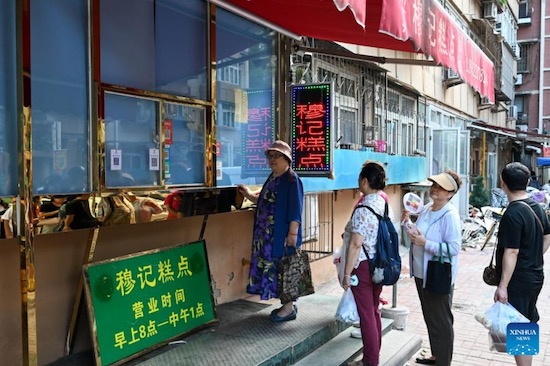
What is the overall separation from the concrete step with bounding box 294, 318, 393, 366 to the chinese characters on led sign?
1.89 m

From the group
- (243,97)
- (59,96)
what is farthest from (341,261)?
(59,96)

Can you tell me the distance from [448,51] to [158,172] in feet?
10.7

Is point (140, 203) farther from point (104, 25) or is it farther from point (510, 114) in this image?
point (510, 114)

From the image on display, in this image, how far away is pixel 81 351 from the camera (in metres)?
3.53

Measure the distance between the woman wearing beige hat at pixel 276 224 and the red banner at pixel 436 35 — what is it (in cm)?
134

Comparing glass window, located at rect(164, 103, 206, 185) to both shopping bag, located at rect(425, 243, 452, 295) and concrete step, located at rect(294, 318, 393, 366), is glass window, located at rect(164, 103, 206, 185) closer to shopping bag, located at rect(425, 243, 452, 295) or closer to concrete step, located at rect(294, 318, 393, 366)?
concrete step, located at rect(294, 318, 393, 366)

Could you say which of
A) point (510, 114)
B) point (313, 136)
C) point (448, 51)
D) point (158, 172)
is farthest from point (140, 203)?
point (510, 114)

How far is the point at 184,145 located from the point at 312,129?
1.62 m

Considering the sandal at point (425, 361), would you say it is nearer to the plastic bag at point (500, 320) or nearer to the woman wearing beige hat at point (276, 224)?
the plastic bag at point (500, 320)

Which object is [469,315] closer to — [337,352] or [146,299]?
[337,352]

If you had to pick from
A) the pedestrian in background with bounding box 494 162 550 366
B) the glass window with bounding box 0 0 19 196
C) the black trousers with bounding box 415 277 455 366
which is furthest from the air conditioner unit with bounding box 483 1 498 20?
the glass window with bounding box 0 0 19 196

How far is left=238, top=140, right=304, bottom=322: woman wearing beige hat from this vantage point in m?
4.04

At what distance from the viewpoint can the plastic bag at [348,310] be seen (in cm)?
376

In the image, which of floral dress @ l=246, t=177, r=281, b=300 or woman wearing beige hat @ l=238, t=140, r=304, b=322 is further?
floral dress @ l=246, t=177, r=281, b=300
